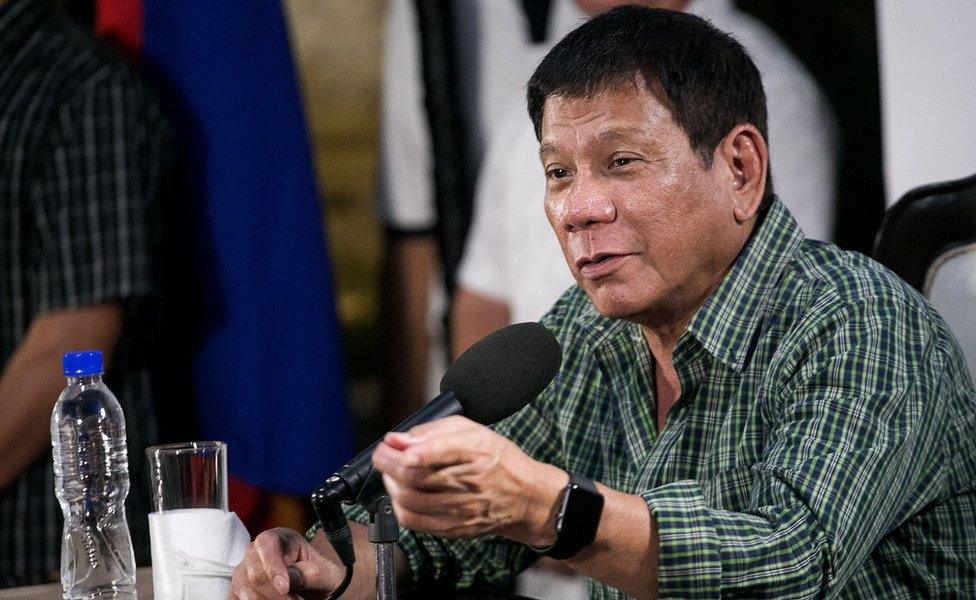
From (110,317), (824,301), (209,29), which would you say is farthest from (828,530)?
(209,29)

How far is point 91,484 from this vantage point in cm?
152

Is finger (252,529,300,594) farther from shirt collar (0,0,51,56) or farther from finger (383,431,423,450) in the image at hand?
shirt collar (0,0,51,56)

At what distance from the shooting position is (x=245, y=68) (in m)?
2.54

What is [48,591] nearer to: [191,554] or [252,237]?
[191,554]

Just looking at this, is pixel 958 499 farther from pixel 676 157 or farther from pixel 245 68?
pixel 245 68

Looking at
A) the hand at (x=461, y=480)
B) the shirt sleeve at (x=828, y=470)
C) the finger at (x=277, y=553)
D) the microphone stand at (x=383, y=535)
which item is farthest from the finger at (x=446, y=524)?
the finger at (x=277, y=553)

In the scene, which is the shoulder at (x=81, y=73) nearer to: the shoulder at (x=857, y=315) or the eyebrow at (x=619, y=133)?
the eyebrow at (x=619, y=133)

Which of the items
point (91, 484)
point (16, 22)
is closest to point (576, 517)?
point (91, 484)

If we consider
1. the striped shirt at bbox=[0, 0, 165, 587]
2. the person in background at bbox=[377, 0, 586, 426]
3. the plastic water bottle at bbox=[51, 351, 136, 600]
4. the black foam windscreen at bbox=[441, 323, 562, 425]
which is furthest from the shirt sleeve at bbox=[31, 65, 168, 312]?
the black foam windscreen at bbox=[441, 323, 562, 425]

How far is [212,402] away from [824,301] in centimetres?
160

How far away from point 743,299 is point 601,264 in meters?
0.17

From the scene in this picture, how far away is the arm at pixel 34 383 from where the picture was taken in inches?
91.4

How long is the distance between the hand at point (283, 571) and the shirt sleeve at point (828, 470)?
42 centimetres

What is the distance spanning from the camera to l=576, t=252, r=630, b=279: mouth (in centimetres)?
137
